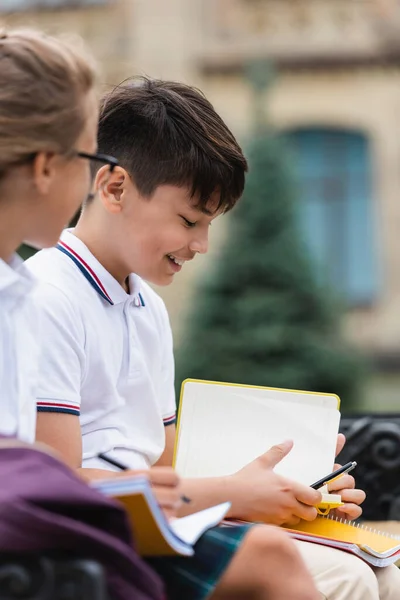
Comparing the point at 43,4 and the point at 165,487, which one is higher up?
the point at 43,4

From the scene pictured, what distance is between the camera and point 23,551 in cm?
135

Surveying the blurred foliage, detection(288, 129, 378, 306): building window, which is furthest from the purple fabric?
detection(288, 129, 378, 306): building window

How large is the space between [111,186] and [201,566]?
34.9 inches

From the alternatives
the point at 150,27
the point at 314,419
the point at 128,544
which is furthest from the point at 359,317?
the point at 128,544

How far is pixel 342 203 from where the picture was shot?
470 inches

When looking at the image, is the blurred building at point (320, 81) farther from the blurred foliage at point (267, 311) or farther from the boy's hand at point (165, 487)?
the boy's hand at point (165, 487)

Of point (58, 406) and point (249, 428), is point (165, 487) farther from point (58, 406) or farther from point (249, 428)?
point (249, 428)

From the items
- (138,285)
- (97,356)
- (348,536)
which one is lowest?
(348,536)

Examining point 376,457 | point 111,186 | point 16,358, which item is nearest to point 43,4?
point 376,457

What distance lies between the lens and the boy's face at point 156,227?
219cm

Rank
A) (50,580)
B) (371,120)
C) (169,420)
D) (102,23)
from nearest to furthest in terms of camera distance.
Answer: (50,580), (169,420), (371,120), (102,23)

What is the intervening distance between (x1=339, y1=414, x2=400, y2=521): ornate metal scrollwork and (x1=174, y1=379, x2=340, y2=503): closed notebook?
3.26 feet

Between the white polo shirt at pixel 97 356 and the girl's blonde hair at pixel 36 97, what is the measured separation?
0.46 metres

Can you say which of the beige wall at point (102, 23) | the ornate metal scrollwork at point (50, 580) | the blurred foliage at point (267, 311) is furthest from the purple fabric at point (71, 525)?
the beige wall at point (102, 23)
